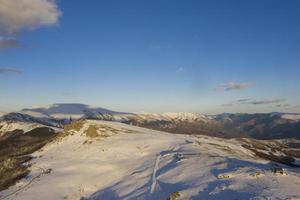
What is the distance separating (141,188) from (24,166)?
82.0ft

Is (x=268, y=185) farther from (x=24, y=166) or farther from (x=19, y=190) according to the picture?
(x=24, y=166)

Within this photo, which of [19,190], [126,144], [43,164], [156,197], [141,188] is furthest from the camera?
[126,144]

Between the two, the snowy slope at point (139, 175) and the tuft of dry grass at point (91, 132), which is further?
the tuft of dry grass at point (91, 132)

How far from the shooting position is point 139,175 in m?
36.6

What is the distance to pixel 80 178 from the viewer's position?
130 ft

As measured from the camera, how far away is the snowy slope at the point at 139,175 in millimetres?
24953

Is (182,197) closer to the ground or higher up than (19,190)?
higher up

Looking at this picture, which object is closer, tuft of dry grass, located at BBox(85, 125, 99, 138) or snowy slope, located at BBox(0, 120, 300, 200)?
snowy slope, located at BBox(0, 120, 300, 200)

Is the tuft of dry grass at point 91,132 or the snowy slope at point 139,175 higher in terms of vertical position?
the tuft of dry grass at point 91,132

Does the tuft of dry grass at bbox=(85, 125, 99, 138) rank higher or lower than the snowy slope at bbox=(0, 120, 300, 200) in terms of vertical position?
higher

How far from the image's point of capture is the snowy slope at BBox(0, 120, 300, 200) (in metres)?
25.0

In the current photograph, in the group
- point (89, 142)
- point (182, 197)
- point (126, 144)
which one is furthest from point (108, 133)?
point (182, 197)

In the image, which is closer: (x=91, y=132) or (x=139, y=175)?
(x=139, y=175)

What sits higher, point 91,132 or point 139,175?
point 91,132
